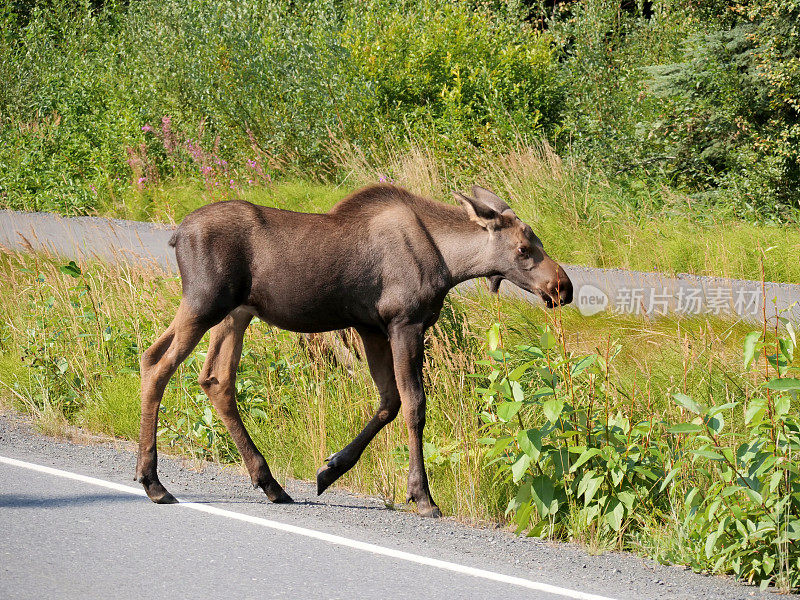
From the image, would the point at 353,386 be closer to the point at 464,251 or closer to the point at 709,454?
the point at 464,251

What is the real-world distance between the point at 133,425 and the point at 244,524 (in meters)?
2.77

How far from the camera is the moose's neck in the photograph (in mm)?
6906

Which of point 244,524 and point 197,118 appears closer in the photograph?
point 244,524

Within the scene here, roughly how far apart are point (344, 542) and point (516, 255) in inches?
84.4

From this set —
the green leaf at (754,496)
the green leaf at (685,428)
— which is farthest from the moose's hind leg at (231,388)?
the green leaf at (754,496)

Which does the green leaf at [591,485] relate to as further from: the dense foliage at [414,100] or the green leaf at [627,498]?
the dense foliage at [414,100]

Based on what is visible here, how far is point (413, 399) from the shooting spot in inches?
262

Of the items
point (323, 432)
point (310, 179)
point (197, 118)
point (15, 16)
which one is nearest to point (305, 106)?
point (310, 179)

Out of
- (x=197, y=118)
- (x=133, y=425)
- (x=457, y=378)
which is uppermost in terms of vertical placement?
(x=197, y=118)

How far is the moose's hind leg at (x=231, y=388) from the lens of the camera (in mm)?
6852

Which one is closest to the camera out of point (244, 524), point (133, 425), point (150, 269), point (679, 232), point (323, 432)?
point (244, 524)

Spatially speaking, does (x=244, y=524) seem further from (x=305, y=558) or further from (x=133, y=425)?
(x=133, y=425)

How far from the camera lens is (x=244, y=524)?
6.34 meters

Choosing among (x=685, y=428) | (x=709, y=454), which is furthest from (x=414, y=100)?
(x=709, y=454)
